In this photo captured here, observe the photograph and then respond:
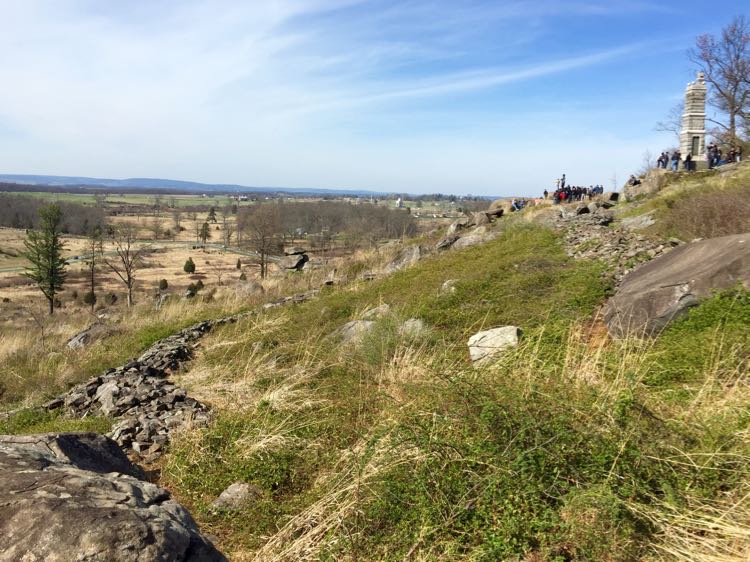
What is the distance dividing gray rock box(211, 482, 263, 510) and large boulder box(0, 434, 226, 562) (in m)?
1.05

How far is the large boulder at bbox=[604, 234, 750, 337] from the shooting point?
603 cm

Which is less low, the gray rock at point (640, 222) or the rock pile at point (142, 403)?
the gray rock at point (640, 222)

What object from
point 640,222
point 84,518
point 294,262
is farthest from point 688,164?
point 84,518

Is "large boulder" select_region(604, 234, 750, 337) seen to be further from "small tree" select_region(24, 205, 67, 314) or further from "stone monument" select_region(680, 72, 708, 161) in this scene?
"small tree" select_region(24, 205, 67, 314)

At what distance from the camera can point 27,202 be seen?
108m

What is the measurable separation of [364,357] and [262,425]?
5.11 feet

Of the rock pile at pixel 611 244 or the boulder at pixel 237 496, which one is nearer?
the boulder at pixel 237 496

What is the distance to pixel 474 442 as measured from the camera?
10.3 ft

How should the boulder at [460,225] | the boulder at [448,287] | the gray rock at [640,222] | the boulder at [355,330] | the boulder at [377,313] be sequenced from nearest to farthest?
the boulder at [355,330] → the boulder at [377,313] → the boulder at [448,287] → the gray rock at [640,222] → the boulder at [460,225]

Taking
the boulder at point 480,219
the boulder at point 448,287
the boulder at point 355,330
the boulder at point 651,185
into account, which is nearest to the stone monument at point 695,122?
the boulder at point 651,185

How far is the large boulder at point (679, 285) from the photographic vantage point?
603 cm

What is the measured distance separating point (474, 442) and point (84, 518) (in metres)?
2.13

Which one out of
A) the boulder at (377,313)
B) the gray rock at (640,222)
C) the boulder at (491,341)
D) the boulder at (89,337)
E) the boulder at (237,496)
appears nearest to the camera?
the boulder at (237,496)

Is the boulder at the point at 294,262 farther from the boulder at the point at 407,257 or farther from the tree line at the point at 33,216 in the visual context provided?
the tree line at the point at 33,216
